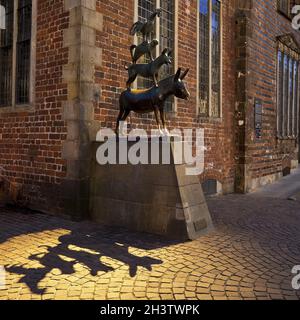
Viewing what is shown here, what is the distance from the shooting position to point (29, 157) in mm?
7359

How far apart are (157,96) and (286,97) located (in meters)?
10.2

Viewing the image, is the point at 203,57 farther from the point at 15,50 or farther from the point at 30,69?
the point at 15,50

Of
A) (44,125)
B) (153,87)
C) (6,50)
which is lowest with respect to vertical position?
(44,125)

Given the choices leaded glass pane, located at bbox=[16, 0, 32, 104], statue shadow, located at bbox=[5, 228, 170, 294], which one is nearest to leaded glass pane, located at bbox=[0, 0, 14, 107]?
leaded glass pane, located at bbox=[16, 0, 32, 104]

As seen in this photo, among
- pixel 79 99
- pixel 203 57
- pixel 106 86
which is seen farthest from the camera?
pixel 203 57

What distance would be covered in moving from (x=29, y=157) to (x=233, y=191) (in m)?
6.09

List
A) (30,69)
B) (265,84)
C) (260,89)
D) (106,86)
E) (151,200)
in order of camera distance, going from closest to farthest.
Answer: (151,200), (106,86), (30,69), (260,89), (265,84)

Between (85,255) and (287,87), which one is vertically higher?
(287,87)

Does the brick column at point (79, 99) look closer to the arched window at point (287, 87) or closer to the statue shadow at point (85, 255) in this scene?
the statue shadow at point (85, 255)

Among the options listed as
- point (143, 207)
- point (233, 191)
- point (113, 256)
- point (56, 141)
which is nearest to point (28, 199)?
point (56, 141)

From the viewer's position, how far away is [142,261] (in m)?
4.16

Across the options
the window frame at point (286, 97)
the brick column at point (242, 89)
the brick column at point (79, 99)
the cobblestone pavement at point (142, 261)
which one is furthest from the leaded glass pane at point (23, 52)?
the window frame at point (286, 97)

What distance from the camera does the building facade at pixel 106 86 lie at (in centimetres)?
636

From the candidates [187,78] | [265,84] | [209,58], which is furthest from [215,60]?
[265,84]
